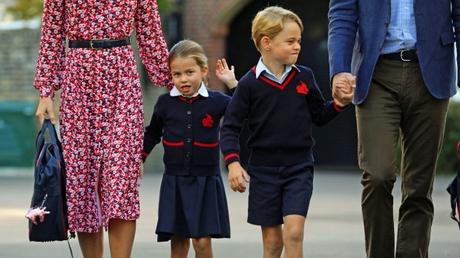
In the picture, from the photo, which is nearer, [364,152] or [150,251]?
[364,152]

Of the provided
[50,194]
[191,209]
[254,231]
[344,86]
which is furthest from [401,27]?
[254,231]

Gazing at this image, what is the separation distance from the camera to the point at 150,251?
9031 mm

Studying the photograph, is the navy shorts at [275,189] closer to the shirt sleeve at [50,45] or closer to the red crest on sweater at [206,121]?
the red crest on sweater at [206,121]

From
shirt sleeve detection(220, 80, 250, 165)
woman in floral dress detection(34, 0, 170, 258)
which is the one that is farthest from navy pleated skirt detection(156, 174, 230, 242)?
shirt sleeve detection(220, 80, 250, 165)

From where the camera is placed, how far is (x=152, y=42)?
6.96m

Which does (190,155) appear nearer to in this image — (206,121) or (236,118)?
(206,121)

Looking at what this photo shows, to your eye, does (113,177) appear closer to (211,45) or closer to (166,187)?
(166,187)

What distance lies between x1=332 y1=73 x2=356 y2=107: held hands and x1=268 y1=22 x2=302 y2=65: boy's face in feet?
1.45

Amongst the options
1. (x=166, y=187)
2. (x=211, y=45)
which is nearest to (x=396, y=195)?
(x=211, y=45)

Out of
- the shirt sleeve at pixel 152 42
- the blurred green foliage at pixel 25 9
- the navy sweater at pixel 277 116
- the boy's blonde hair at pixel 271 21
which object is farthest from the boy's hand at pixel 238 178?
the blurred green foliage at pixel 25 9

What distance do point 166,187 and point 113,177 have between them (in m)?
0.43

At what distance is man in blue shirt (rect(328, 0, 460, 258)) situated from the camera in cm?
633

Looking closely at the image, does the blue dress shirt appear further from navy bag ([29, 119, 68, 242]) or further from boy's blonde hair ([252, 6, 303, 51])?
navy bag ([29, 119, 68, 242])

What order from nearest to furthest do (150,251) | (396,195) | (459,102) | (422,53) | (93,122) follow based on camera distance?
(422,53) → (93,122) → (150,251) → (396,195) → (459,102)
